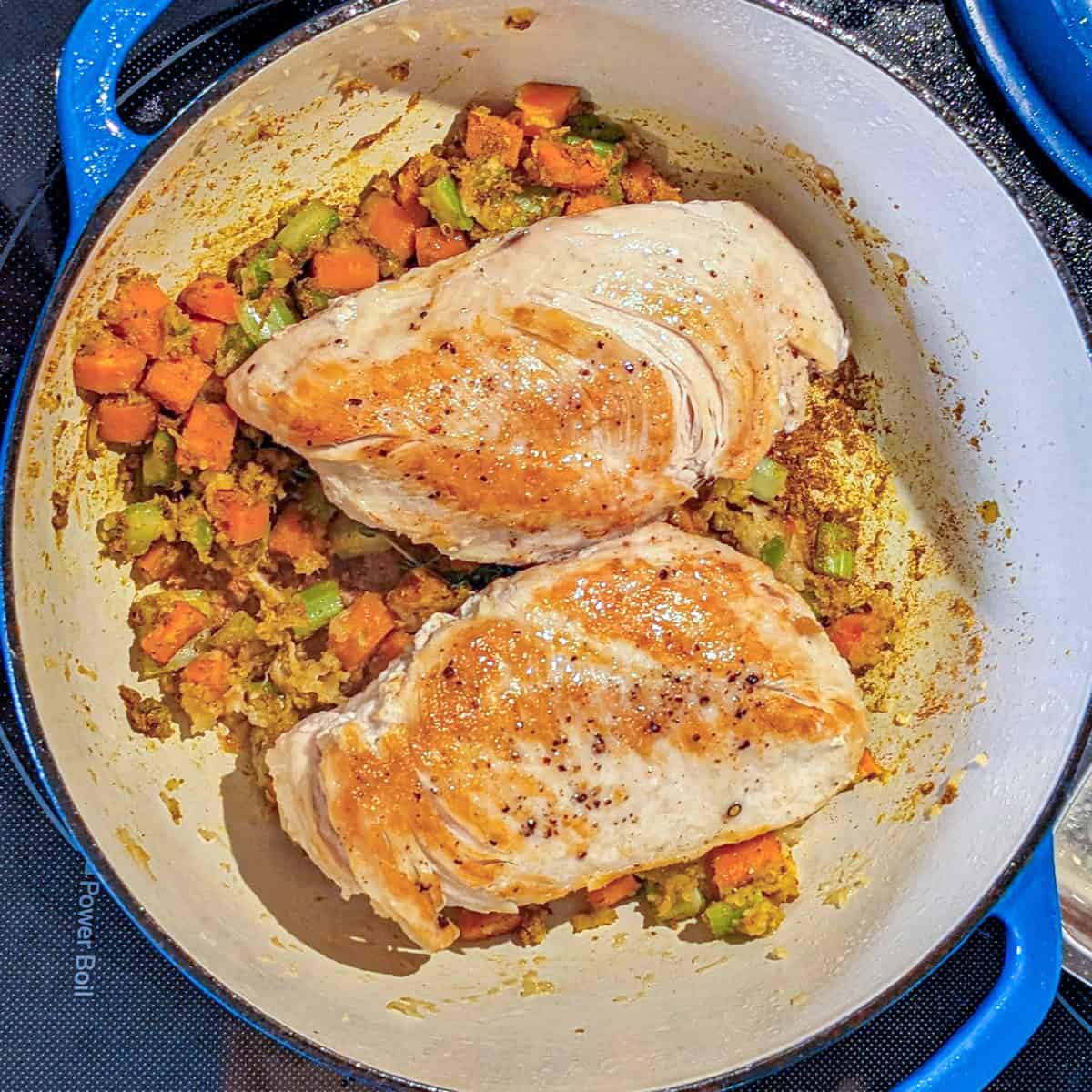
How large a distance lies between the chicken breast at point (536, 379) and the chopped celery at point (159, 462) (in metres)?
0.24

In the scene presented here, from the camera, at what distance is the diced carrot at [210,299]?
7.56ft

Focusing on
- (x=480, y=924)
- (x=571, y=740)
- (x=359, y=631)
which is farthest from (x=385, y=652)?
(x=480, y=924)

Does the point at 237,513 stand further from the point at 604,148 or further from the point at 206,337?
the point at 604,148

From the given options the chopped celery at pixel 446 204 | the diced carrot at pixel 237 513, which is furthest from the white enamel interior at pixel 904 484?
the diced carrot at pixel 237 513

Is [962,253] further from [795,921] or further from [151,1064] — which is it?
[151,1064]

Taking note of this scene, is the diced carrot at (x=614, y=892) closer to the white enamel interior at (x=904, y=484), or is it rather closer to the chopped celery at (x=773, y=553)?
the white enamel interior at (x=904, y=484)

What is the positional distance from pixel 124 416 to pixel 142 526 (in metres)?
0.23

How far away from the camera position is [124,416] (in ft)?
7.41

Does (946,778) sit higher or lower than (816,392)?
lower

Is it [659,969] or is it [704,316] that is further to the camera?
[659,969]

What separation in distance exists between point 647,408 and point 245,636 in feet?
3.24

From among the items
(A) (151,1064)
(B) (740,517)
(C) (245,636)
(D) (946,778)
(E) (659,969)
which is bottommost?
(A) (151,1064)

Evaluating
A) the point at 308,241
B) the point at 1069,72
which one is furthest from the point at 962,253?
the point at 308,241

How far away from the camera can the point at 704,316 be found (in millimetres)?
2102
